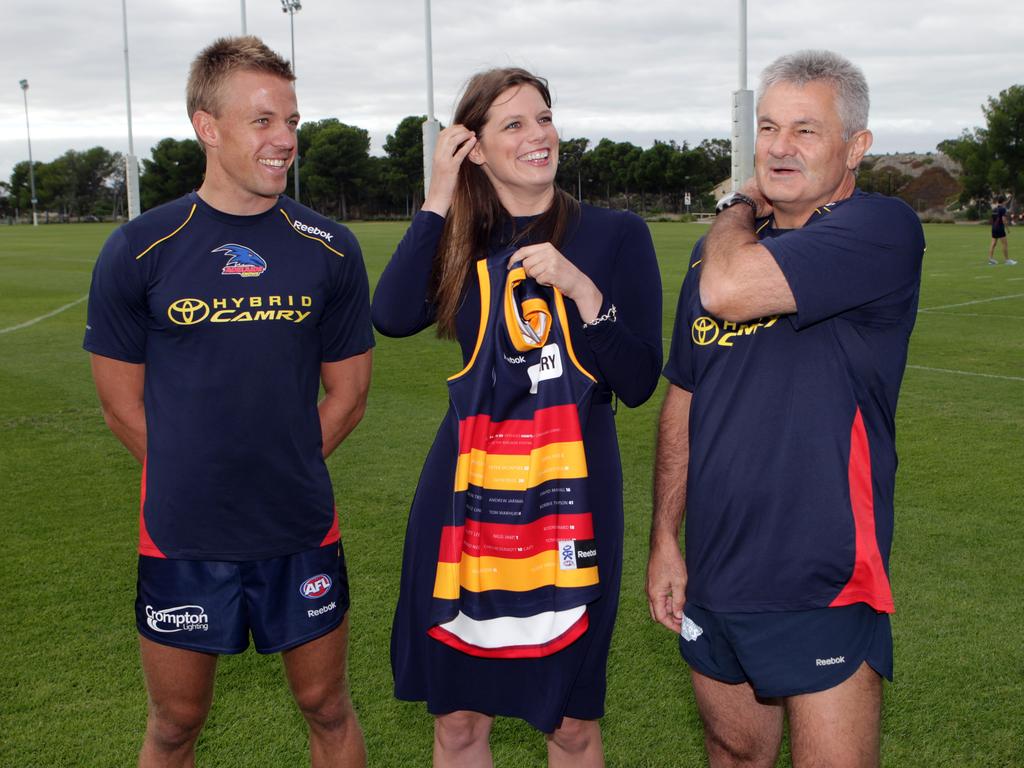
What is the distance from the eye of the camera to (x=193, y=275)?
2.95 m

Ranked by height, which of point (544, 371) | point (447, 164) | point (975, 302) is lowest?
point (975, 302)

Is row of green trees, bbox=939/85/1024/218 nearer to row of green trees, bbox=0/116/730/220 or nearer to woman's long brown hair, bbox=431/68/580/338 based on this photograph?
row of green trees, bbox=0/116/730/220

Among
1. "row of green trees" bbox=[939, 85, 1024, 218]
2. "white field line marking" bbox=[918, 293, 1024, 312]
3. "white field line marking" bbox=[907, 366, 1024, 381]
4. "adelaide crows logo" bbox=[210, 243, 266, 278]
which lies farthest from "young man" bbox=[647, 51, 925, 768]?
"row of green trees" bbox=[939, 85, 1024, 218]

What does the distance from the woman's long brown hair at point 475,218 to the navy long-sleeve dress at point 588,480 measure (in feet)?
0.13

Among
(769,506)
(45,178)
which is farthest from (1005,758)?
(45,178)

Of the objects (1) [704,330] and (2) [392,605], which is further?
(2) [392,605]

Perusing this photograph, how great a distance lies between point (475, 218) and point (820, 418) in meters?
1.13

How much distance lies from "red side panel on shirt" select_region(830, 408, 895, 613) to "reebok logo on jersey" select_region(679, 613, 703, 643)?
1.29 feet

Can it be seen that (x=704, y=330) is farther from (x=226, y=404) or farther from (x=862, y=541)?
(x=226, y=404)

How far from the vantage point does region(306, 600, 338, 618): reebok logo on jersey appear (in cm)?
308

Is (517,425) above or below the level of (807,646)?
above

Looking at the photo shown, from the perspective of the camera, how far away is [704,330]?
2.66m

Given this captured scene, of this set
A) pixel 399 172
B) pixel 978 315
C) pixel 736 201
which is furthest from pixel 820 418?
pixel 399 172

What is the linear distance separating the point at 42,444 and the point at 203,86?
6.13m
